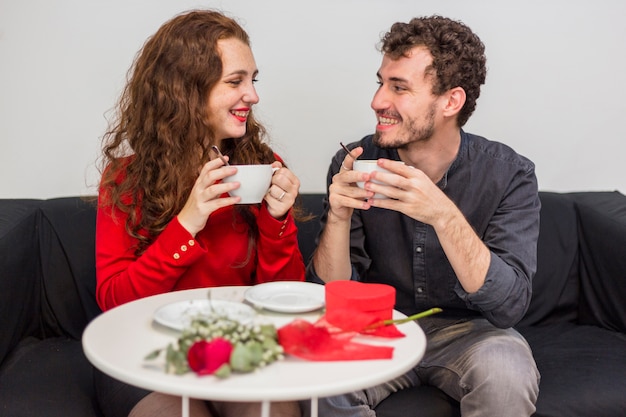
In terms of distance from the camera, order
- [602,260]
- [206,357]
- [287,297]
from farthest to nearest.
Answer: [602,260]
[287,297]
[206,357]

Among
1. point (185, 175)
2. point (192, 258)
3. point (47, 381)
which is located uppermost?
point (185, 175)

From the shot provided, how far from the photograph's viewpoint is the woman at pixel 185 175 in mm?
1667

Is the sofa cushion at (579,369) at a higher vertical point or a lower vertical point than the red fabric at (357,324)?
lower

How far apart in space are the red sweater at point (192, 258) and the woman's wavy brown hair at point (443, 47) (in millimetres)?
532

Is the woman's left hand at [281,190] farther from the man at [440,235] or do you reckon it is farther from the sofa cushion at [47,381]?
the sofa cushion at [47,381]

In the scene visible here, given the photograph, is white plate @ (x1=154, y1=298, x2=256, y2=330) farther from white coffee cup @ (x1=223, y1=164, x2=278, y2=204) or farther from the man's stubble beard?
the man's stubble beard

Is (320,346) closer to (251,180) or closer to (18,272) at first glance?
(251,180)

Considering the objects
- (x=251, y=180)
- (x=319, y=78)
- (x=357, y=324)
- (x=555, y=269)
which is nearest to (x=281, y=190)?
(x=251, y=180)

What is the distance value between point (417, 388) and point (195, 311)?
70 cm

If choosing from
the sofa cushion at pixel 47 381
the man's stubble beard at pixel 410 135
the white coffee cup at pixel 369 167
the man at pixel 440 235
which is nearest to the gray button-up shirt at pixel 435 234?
the man at pixel 440 235

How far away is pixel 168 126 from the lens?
1773 mm

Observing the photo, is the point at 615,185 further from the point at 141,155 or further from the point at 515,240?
the point at 141,155

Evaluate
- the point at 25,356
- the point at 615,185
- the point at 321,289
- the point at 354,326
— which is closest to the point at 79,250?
the point at 25,356

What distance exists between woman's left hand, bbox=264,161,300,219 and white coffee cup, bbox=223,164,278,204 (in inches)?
3.2
